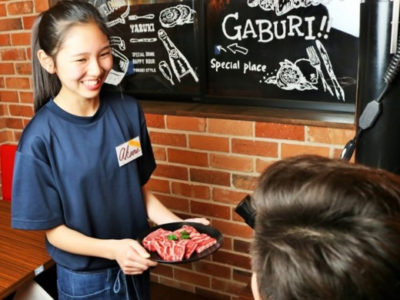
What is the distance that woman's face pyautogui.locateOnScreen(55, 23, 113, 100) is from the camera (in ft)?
3.92

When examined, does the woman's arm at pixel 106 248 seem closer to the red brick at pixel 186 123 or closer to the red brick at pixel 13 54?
the red brick at pixel 186 123

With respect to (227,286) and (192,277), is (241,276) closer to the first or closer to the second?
(227,286)

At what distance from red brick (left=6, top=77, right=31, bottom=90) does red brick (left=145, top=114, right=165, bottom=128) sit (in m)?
0.84

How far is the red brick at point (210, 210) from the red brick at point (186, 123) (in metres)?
0.38

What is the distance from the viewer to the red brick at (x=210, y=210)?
204cm

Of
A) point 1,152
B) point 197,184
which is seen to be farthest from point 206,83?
point 1,152

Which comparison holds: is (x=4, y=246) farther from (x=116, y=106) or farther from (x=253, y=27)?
(x=253, y=27)

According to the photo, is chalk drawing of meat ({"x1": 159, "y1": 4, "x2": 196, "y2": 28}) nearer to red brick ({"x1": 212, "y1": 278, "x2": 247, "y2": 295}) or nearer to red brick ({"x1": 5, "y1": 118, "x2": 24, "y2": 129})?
red brick ({"x1": 5, "y1": 118, "x2": 24, "y2": 129})

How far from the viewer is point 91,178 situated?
126cm

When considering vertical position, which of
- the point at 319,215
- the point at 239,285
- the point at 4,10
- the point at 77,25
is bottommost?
the point at 239,285

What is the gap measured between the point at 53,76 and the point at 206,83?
90cm

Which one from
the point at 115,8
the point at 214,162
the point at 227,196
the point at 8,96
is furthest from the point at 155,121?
the point at 8,96

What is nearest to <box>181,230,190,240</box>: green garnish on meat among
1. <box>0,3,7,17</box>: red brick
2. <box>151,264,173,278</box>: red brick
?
<box>151,264,173,278</box>: red brick

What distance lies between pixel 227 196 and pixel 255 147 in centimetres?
29
